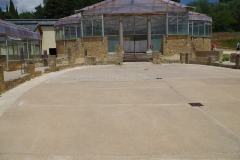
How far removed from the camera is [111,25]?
27.0 metres

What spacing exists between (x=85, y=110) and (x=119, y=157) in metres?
2.86

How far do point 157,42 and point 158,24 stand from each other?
7.78ft

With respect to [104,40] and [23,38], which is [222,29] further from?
[23,38]

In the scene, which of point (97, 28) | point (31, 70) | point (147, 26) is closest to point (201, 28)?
point (147, 26)

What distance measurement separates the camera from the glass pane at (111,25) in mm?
26678

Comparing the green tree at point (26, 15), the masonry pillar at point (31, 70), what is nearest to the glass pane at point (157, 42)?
the masonry pillar at point (31, 70)

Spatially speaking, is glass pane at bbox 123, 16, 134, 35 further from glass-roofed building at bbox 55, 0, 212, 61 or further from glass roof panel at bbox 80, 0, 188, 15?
glass roof panel at bbox 80, 0, 188, 15

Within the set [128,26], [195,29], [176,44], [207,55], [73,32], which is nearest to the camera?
[207,55]

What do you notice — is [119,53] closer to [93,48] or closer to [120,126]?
[93,48]

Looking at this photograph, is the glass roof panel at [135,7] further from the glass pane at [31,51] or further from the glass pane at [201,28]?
the glass pane at [31,51]

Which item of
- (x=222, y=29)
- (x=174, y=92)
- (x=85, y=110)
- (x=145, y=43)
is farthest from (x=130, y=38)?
(x=222, y=29)

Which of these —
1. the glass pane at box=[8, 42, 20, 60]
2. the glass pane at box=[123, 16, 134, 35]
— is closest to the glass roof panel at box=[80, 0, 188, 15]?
the glass pane at box=[123, 16, 134, 35]

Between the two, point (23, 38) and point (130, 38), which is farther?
point (130, 38)

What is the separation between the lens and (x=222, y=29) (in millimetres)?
68062
